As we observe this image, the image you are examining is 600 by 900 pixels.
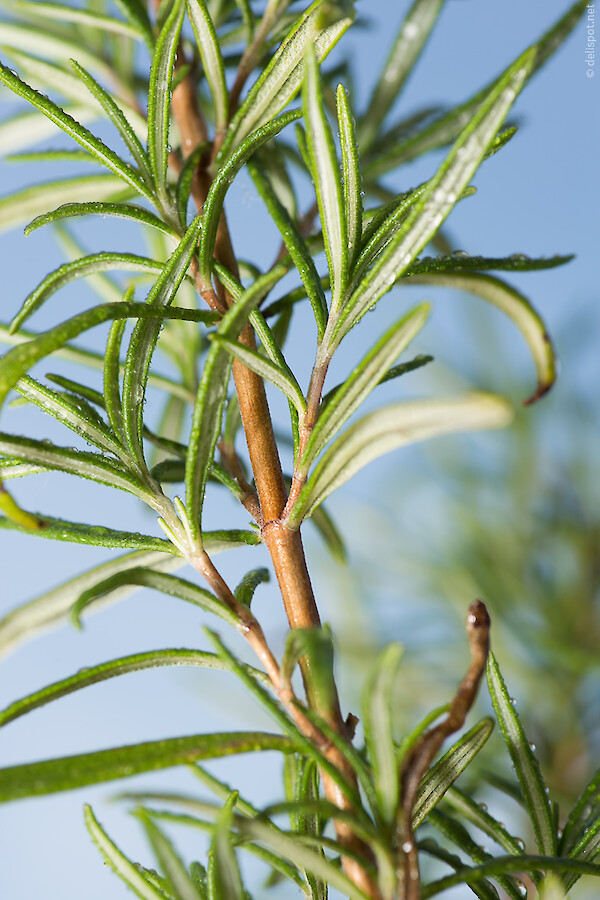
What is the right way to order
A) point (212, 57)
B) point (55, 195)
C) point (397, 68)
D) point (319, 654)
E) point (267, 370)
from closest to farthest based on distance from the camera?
point (319, 654)
point (267, 370)
point (212, 57)
point (55, 195)
point (397, 68)

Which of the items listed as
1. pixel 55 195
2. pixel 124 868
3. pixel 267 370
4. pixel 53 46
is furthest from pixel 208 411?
pixel 53 46

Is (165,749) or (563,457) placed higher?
(563,457)

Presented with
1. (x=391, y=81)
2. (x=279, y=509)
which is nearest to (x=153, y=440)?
(x=279, y=509)

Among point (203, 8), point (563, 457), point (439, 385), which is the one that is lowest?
point (203, 8)

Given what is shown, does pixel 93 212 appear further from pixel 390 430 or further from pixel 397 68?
pixel 397 68

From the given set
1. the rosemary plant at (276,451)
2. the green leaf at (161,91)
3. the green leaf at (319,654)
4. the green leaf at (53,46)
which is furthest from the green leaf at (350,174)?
the green leaf at (53,46)

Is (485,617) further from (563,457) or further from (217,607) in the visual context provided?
(563,457)
